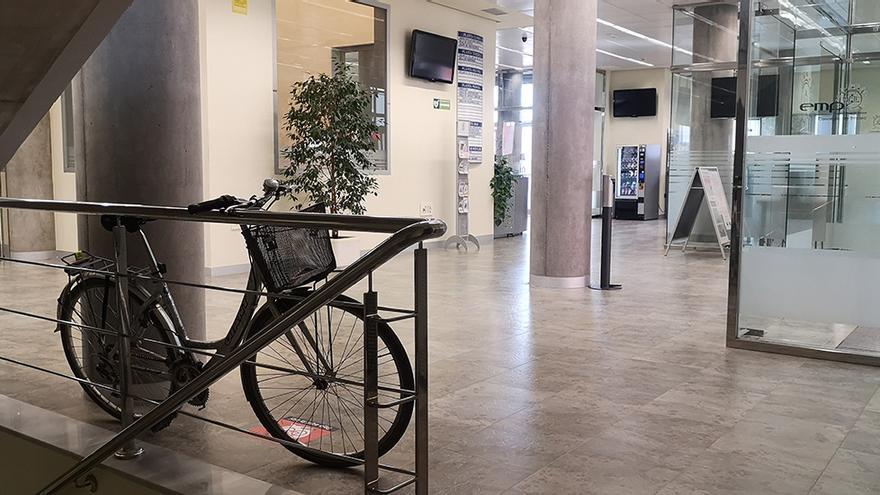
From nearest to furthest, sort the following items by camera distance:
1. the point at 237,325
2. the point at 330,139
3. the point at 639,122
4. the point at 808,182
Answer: the point at 237,325 < the point at 808,182 < the point at 330,139 < the point at 639,122

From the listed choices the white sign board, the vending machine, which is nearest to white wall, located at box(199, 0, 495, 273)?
the white sign board

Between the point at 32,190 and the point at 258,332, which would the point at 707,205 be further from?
the point at 258,332

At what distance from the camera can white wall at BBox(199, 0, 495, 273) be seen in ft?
25.1

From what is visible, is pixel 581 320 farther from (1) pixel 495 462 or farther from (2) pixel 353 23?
(2) pixel 353 23

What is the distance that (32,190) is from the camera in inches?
348

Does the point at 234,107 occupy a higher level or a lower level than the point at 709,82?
lower

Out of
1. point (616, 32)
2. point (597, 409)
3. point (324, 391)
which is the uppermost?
point (616, 32)

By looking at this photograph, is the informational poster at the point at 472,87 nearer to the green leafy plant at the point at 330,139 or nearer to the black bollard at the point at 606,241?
the green leafy plant at the point at 330,139

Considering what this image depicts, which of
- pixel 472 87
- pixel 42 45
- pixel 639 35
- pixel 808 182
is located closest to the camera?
pixel 42 45

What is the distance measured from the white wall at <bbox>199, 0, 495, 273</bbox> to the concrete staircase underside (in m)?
4.02

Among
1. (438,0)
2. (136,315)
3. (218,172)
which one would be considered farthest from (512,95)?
(136,315)

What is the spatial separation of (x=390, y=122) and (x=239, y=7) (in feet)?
8.39

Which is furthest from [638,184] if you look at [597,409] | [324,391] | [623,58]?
[324,391]

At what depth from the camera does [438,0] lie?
1021 cm
